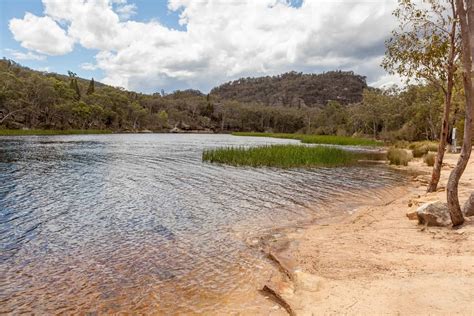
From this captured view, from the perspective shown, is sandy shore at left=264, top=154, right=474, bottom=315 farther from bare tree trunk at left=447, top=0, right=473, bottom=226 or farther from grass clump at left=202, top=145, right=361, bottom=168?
grass clump at left=202, top=145, right=361, bottom=168

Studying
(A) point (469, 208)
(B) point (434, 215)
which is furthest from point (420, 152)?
(B) point (434, 215)

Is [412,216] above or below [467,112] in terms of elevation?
below

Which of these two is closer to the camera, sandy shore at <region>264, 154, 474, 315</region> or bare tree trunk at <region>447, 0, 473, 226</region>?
sandy shore at <region>264, 154, 474, 315</region>

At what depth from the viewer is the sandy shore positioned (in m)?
5.72

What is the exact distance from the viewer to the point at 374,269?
7438 mm

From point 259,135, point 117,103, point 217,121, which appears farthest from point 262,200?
point 217,121

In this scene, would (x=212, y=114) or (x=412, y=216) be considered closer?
(x=412, y=216)

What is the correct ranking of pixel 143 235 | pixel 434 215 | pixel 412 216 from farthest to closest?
pixel 412 216
pixel 143 235
pixel 434 215

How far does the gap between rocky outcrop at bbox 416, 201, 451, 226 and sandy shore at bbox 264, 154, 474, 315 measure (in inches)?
12.1

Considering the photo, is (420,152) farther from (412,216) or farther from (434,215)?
(434,215)

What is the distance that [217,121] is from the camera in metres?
168

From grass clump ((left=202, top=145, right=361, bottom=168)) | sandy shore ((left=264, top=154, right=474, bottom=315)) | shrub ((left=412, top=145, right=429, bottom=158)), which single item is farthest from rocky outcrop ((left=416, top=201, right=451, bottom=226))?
shrub ((left=412, top=145, right=429, bottom=158))

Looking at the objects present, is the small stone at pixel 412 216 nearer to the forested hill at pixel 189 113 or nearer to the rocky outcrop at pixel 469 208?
the rocky outcrop at pixel 469 208

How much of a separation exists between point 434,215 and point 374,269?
426 centimetres
